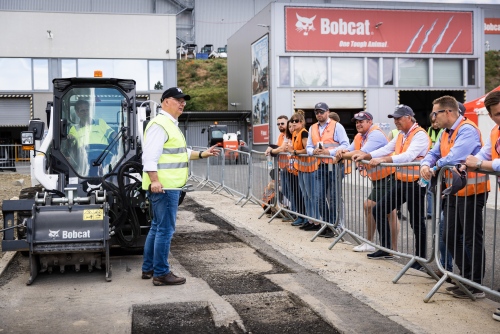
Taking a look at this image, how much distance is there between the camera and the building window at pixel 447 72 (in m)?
36.2

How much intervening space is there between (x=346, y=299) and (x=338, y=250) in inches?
97.8

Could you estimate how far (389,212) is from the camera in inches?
291

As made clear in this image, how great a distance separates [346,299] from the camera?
5980 millimetres

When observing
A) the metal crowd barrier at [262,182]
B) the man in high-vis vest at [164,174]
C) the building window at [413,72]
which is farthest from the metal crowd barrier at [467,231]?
the building window at [413,72]

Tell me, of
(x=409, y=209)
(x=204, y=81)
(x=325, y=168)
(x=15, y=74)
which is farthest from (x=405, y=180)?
(x=204, y=81)

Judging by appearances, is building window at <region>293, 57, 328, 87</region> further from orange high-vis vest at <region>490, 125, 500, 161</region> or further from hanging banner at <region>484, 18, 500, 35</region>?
hanging banner at <region>484, 18, 500, 35</region>

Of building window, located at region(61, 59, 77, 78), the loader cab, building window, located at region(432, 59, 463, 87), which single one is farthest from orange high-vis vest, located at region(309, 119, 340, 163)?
building window, located at region(61, 59, 77, 78)

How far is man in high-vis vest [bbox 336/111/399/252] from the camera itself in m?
7.40

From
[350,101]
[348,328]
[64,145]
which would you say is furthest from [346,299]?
[350,101]

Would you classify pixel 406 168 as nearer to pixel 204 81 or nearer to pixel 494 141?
pixel 494 141

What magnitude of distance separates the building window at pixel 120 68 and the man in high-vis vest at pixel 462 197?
106 feet

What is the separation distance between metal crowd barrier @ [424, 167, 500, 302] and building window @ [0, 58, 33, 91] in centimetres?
3464

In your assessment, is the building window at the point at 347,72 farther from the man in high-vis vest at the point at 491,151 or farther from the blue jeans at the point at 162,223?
the man in high-vis vest at the point at 491,151

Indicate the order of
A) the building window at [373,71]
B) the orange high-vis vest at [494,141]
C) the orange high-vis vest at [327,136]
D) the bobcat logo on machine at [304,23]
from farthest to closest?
the building window at [373,71] → the bobcat logo on machine at [304,23] → the orange high-vis vest at [327,136] → the orange high-vis vest at [494,141]
